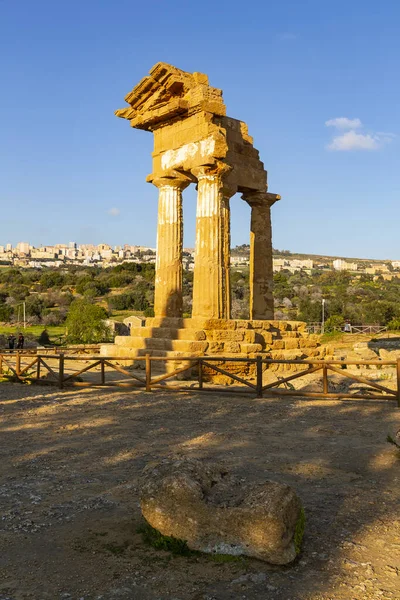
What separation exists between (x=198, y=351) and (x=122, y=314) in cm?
4592

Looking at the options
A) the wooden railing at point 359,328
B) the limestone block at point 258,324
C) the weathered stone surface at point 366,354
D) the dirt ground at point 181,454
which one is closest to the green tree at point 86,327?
the wooden railing at point 359,328

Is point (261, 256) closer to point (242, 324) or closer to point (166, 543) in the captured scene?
point (242, 324)

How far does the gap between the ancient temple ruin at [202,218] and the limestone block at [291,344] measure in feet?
0.05

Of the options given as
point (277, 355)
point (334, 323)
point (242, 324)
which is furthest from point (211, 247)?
point (334, 323)

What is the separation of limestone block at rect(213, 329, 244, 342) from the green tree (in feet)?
81.0

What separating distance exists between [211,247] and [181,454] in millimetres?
10793

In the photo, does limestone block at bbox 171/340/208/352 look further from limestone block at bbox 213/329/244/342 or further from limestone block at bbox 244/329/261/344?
limestone block at bbox 244/329/261/344

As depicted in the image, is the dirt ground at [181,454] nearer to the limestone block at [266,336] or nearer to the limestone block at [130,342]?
the limestone block at [266,336]

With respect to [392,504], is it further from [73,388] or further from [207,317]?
[207,317]

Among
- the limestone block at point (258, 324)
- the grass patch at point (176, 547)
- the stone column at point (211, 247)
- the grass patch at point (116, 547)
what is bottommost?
the grass patch at point (116, 547)

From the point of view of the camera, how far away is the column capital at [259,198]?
66.1ft

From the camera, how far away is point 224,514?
4.20m

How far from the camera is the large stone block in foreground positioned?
406 centimetres

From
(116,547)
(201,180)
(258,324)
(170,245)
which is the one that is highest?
(201,180)
